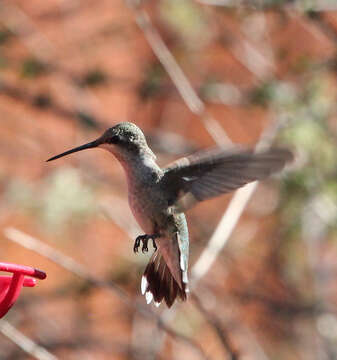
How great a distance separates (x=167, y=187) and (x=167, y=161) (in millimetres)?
3314

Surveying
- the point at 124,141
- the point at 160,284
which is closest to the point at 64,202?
the point at 160,284

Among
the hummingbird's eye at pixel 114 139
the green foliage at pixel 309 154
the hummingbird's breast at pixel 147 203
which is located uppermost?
the green foliage at pixel 309 154

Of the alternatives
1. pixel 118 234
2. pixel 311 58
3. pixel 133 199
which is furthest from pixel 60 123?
pixel 133 199

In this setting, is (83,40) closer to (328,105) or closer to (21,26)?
(21,26)

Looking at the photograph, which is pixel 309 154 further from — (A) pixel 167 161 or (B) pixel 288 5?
(A) pixel 167 161

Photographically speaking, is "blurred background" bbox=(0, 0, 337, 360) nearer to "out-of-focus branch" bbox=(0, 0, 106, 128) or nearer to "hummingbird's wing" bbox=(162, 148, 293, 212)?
"out-of-focus branch" bbox=(0, 0, 106, 128)

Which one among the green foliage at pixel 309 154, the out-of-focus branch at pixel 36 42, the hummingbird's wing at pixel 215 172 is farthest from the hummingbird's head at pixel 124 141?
the out-of-focus branch at pixel 36 42

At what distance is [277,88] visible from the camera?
3.89 m

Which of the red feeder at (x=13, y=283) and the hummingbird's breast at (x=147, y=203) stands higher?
the hummingbird's breast at (x=147, y=203)

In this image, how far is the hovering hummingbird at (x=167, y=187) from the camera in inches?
74.9

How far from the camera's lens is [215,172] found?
6.48 feet

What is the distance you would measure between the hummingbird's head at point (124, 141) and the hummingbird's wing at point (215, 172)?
12 cm

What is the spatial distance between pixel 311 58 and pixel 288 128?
66cm

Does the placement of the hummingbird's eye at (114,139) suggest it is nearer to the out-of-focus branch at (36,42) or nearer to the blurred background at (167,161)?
the blurred background at (167,161)
